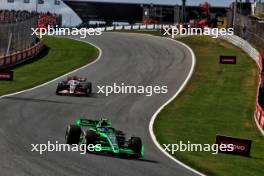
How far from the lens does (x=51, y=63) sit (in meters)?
54.4

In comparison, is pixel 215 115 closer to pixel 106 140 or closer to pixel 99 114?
pixel 99 114

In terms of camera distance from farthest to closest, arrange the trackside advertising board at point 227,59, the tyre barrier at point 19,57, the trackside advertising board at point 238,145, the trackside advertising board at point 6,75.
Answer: the trackside advertising board at point 227,59, the tyre barrier at point 19,57, the trackside advertising board at point 6,75, the trackside advertising board at point 238,145

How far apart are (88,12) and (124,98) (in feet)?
296

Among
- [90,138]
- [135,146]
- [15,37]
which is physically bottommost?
Answer: [135,146]

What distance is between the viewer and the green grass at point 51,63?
41.6 meters

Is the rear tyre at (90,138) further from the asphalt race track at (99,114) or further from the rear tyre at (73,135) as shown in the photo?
the rear tyre at (73,135)

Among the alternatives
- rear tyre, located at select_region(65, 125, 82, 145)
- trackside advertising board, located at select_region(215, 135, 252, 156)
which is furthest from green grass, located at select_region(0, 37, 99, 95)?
trackside advertising board, located at select_region(215, 135, 252, 156)

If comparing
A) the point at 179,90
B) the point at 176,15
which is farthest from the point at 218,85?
the point at 176,15

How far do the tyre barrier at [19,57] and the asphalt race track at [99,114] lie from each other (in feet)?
18.9

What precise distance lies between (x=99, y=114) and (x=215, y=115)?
6303 millimetres

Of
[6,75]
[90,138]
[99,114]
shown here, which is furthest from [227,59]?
[90,138]

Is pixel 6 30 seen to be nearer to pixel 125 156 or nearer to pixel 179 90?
pixel 179 90

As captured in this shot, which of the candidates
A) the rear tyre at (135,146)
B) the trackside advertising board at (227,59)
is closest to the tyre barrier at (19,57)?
the trackside advertising board at (227,59)

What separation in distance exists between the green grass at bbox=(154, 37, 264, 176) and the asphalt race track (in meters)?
0.94
